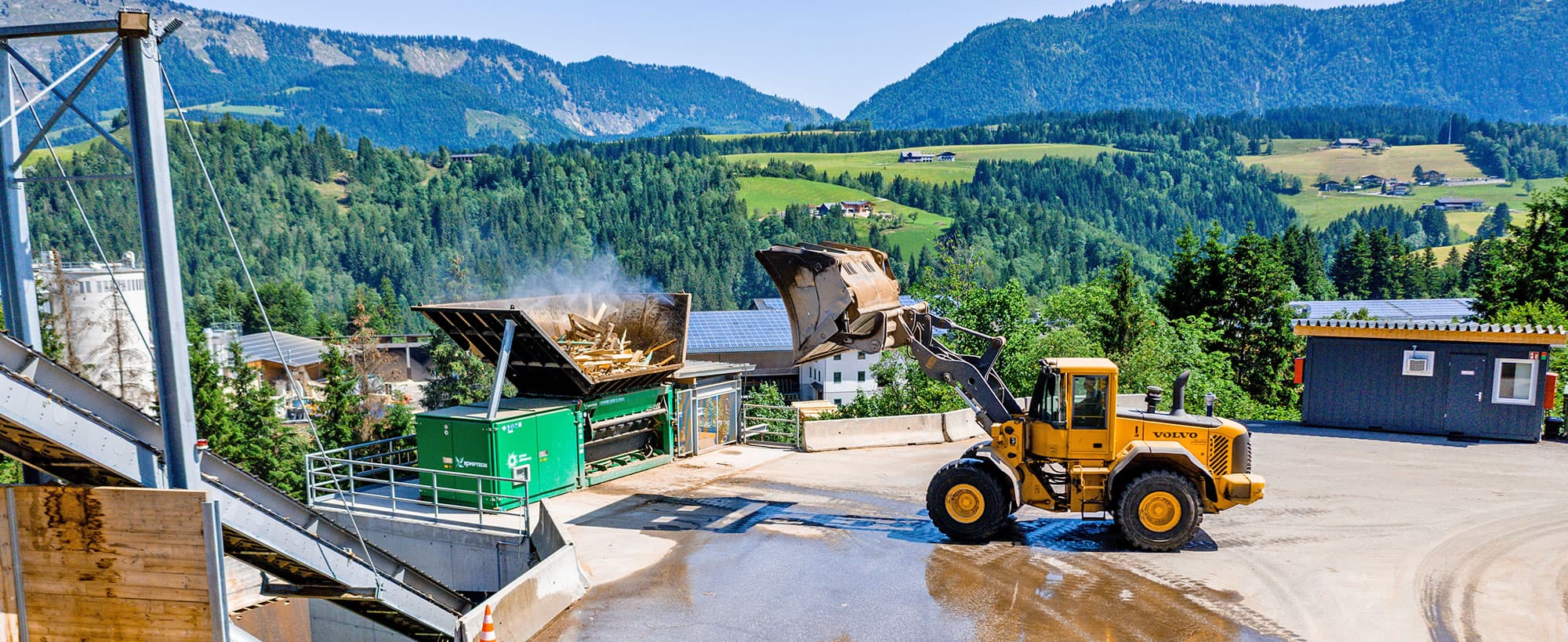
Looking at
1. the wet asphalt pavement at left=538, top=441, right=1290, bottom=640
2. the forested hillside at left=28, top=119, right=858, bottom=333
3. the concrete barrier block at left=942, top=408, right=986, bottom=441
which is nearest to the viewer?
the wet asphalt pavement at left=538, top=441, right=1290, bottom=640

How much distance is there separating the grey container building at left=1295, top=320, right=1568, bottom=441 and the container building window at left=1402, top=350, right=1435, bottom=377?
17 mm

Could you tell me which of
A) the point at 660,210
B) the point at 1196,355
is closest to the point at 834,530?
the point at 1196,355

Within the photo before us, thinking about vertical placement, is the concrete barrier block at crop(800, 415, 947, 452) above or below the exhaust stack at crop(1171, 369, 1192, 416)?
below

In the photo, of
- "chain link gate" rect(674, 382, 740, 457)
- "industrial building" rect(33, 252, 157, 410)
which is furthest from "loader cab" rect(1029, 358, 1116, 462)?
"industrial building" rect(33, 252, 157, 410)

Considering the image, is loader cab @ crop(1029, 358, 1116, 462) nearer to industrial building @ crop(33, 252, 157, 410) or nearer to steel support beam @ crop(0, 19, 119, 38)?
steel support beam @ crop(0, 19, 119, 38)

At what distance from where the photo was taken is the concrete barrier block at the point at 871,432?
2220cm

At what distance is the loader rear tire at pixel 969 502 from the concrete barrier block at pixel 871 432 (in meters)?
7.72

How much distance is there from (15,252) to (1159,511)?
14254 mm

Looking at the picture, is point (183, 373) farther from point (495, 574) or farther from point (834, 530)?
point (834, 530)

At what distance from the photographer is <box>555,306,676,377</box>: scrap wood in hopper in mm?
18750

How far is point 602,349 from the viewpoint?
1966 centimetres

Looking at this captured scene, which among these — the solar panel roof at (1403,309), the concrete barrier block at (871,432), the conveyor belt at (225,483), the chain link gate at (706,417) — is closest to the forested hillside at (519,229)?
the solar panel roof at (1403,309)

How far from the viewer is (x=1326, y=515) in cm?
1588

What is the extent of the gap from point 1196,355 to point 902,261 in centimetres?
10893
